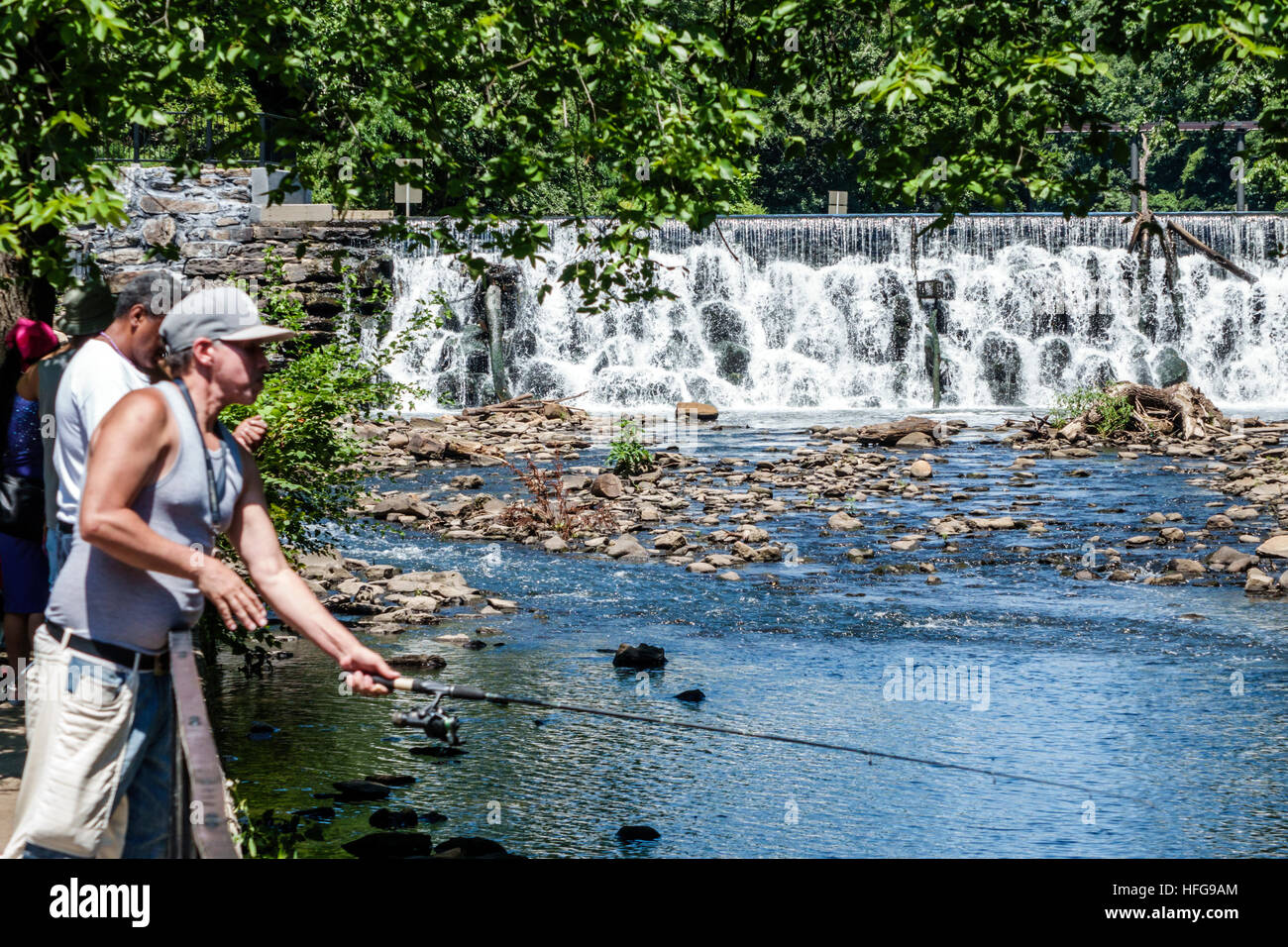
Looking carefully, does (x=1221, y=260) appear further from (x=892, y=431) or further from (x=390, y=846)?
(x=390, y=846)

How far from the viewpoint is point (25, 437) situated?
6914 millimetres

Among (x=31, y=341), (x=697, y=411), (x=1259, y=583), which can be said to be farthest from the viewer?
(x=697, y=411)

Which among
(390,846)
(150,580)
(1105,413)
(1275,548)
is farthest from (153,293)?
(1105,413)

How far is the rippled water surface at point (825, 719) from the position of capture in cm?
693

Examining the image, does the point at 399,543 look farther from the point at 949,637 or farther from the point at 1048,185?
the point at 1048,185

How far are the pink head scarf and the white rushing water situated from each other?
1012 inches

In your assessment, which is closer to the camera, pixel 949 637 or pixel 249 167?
pixel 949 637

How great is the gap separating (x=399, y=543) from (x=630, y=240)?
965 centimetres

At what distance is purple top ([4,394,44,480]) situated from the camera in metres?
6.88

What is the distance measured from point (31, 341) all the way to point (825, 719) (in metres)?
4.73

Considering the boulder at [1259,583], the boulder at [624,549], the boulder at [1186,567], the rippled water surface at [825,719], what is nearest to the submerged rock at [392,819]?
the rippled water surface at [825,719]
